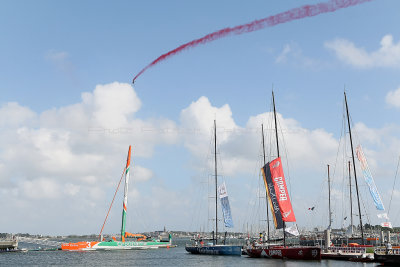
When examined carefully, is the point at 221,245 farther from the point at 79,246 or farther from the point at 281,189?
the point at 79,246

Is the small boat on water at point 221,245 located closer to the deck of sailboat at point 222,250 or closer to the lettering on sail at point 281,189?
the deck of sailboat at point 222,250

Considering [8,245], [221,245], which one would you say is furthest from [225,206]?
[8,245]

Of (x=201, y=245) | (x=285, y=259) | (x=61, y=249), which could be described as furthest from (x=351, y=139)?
(x=61, y=249)

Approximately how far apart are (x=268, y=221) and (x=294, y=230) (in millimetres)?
10919

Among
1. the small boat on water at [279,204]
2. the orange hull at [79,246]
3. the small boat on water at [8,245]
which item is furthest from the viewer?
the small boat on water at [8,245]

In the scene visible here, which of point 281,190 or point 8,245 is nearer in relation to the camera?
point 281,190

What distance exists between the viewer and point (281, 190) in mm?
69188

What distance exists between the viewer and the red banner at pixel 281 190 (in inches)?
2692

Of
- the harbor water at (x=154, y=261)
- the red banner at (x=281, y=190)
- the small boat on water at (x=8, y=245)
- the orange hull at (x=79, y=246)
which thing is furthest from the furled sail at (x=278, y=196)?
the small boat on water at (x=8, y=245)

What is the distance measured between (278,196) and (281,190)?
112 centimetres

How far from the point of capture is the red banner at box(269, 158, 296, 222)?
68375 mm

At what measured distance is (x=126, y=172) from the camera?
11038 centimetres

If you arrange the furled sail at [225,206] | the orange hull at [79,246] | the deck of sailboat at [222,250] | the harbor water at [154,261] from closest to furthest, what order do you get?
the harbor water at [154,261] < the deck of sailboat at [222,250] < the furled sail at [225,206] < the orange hull at [79,246]

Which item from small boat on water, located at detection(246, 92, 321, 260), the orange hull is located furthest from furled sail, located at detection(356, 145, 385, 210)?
the orange hull
